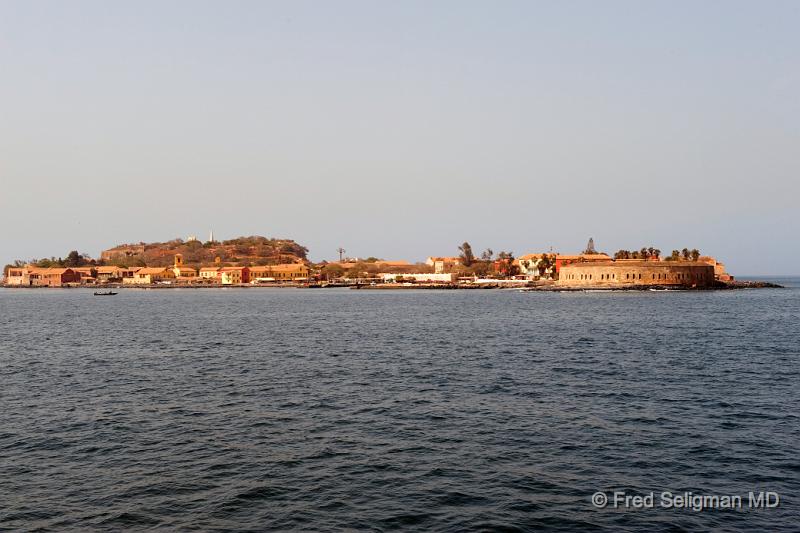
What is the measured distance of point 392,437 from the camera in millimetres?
20453

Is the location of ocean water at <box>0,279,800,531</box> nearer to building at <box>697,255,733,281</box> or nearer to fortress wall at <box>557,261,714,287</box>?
fortress wall at <box>557,261,714,287</box>

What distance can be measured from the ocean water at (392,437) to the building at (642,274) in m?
109

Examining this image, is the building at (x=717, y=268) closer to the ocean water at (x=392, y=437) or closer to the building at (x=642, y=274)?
the building at (x=642, y=274)

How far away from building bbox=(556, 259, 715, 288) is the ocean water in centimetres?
10871

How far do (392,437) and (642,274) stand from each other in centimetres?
13821

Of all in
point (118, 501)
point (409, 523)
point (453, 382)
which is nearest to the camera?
point (409, 523)

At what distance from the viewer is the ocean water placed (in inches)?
571

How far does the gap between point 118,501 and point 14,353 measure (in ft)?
103

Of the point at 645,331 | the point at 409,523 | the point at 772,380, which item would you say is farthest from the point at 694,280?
the point at 409,523

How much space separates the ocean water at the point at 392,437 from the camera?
47.6ft

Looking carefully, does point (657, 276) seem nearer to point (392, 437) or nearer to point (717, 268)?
point (717, 268)

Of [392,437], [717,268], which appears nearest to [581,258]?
[717,268]

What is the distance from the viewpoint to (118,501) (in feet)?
49.6

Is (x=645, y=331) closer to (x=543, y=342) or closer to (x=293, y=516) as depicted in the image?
(x=543, y=342)
